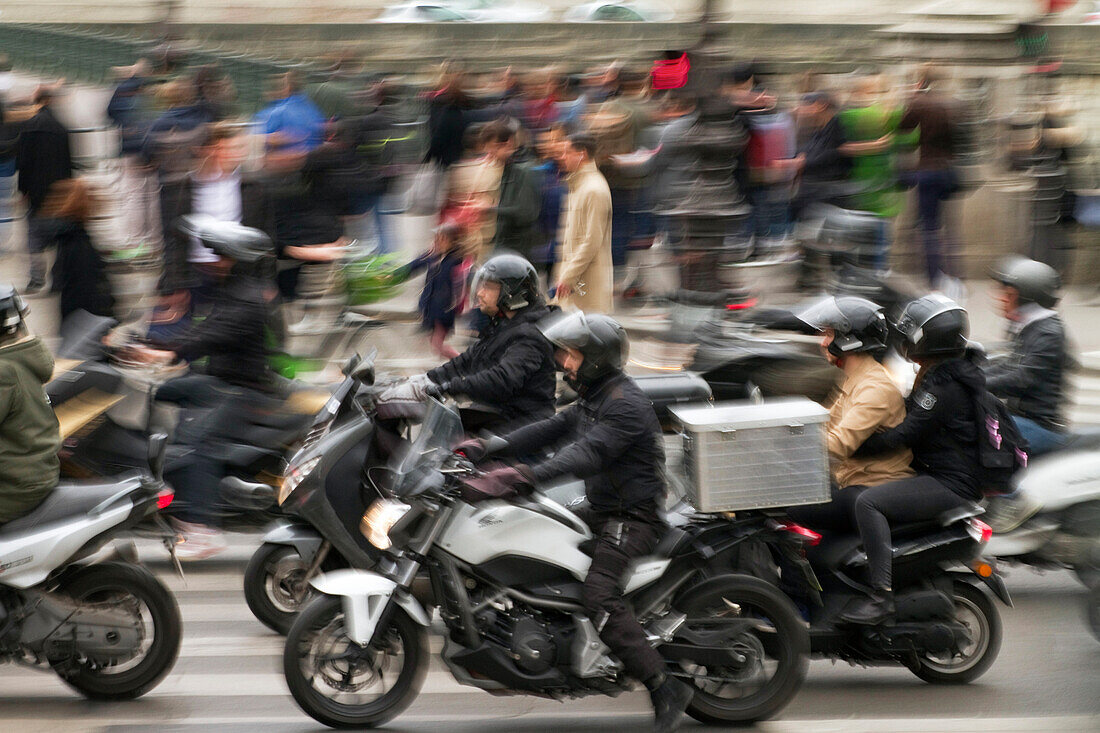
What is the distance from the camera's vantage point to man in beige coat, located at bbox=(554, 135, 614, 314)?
34.0 feet

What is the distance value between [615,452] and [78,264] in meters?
5.42

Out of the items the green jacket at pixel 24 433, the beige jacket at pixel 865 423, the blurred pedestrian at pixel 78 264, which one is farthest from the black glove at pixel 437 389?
the blurred pedestrian at pixel 78 264

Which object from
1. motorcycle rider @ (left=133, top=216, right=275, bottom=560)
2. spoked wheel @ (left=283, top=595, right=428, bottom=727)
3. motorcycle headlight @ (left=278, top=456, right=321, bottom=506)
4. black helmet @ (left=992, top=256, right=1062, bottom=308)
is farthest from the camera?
motorcycle rider @ (left=133, top=216, right=275, bottom=560)

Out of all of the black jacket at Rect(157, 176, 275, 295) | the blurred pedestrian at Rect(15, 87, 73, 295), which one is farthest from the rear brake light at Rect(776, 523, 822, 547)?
the blurred pedestrian at Rect(15, 87, 73, 295)

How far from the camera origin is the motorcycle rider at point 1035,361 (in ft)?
24.3

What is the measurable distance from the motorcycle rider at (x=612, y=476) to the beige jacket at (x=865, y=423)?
956mm

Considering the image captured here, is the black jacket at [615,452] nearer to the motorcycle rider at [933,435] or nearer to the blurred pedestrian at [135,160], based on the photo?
the motorcycle rider at [933,435]

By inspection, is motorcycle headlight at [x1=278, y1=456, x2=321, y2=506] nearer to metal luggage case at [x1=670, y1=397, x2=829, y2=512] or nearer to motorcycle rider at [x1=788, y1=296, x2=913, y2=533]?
metal luggage case at [x1=670, y1=397, x2=829, y2=512]

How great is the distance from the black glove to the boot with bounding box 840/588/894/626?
2.07 meters

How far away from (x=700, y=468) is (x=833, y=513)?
87 cm

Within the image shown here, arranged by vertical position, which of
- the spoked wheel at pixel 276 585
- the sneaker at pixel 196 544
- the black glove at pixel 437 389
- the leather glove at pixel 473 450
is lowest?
the sneaker at pixel 196 544

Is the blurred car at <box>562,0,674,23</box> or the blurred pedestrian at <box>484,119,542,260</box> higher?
the blurred pedestrian at <box>484,119,542,260</box>

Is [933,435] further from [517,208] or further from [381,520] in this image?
[517,208]

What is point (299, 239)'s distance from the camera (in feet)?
37.5
